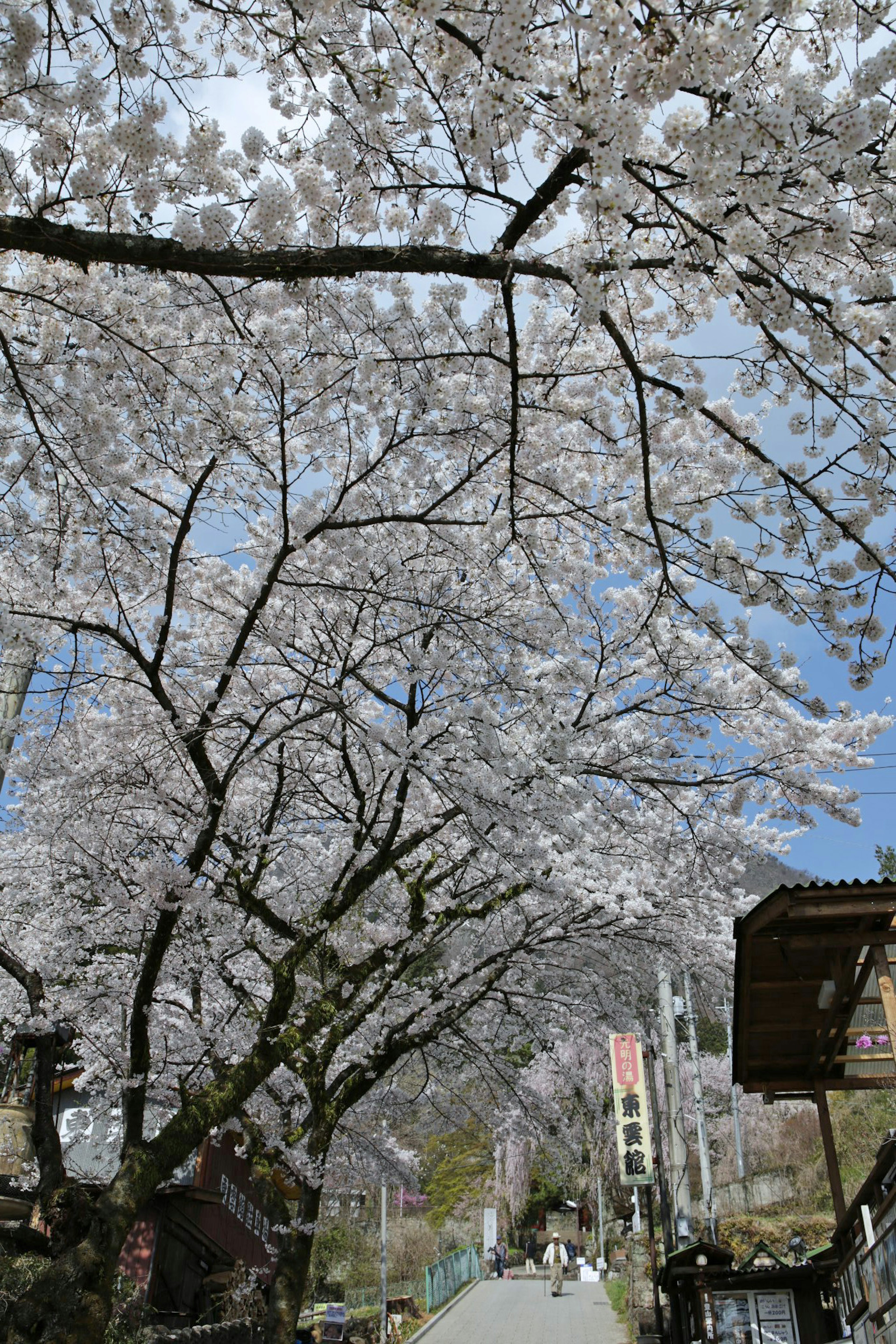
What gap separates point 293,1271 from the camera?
7.92m

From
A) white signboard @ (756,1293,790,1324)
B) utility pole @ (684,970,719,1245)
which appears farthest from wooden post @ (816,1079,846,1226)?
utility pole @ (684,970,719,1245)

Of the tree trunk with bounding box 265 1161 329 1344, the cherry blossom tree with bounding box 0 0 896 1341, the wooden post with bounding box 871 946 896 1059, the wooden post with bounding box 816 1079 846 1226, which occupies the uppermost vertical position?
the cherry blossom tree with bounding box 0 0 896 1341

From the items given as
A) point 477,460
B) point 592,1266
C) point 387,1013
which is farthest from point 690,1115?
point 477,460

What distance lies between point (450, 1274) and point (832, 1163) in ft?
55.1

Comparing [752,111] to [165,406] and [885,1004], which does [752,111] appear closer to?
[165,406]

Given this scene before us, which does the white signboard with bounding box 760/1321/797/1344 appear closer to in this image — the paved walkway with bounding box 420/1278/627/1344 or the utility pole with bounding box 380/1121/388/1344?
the paved walkway with bounding box 420/1278/627/1344

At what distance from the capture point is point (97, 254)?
322cm

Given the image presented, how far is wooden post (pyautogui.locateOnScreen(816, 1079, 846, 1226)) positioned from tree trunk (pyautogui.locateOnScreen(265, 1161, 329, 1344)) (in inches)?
176

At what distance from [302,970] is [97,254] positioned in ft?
23.4

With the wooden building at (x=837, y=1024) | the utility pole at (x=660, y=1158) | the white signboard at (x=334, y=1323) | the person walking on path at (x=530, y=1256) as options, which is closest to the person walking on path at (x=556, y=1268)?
the utility pole at (x=660, y=1158)

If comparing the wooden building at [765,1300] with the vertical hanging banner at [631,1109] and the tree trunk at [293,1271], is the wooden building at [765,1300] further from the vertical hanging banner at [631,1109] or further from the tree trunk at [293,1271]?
the tree trunk at [293,1271]

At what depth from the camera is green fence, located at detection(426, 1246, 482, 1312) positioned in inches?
674

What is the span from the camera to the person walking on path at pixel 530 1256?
26241 millimetres

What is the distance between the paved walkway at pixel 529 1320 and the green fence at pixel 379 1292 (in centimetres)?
85
